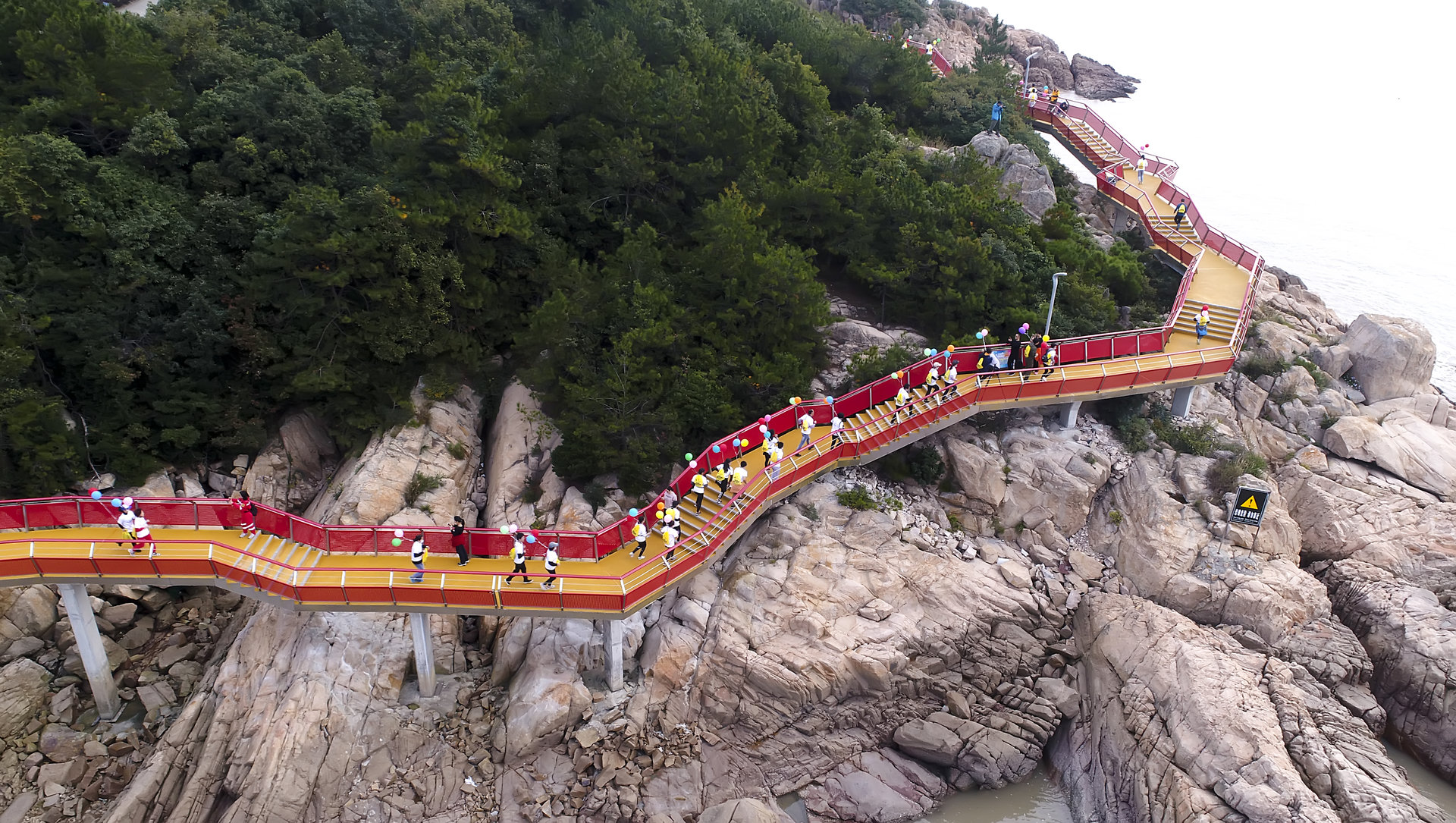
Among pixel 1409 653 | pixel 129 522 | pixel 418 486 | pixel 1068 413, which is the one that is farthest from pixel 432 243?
pixel 1409 653

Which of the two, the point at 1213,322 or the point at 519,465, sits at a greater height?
the point at 1213,322

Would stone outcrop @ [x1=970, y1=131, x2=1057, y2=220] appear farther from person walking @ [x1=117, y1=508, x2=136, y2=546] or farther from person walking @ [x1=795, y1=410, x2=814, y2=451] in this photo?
person walking @ [x1=117, y1=508, x2=136, y2=546]

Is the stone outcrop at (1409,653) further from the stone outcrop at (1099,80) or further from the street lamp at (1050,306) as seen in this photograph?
the stone outcrop at (1099,80)

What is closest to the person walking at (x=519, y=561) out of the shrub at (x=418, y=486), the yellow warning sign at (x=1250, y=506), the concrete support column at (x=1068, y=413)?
the shrub at (x=418, y=486)

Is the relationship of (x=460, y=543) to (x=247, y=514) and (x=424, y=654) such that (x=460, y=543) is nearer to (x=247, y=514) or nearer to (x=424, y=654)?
(x=424, y=654)

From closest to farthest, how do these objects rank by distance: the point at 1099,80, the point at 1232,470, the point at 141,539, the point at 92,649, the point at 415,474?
the point at 141,539, the point at 92,649, the point at 1232,470, the point at 415,474, the point at 1099,80

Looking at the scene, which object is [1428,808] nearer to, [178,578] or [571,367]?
[571,367]
